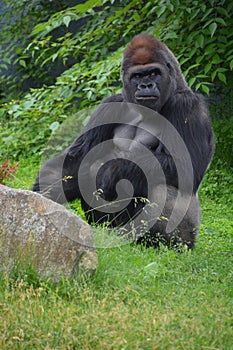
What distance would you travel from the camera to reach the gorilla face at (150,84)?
427 cm

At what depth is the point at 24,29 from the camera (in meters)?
8.82

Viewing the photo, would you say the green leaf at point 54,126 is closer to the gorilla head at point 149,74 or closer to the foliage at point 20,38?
the foliage at point 20,38

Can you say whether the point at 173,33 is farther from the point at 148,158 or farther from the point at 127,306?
the point at 127,306

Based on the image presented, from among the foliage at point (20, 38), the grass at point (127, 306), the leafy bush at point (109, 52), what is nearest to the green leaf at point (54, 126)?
the leafy bush at point (109, 52)

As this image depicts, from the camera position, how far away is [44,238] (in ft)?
10.5

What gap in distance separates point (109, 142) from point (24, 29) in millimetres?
4657

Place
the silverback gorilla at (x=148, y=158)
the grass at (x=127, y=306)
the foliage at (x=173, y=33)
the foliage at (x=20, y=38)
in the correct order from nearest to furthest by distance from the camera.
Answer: the grass at (x=127, y=306)
the silverback gorilla at (x=148, y=158)
the foliage at (x=173, y=33)
the foliage at (x=20, y=38)

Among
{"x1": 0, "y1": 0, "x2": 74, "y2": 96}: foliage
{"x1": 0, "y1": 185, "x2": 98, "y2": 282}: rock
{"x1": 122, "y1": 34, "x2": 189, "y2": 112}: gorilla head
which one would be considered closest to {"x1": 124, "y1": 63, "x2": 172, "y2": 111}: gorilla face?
{"x1": 122, "y1": 34, "x2": 189, "y2": 112}: gorilla head

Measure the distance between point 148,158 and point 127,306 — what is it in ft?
5.07

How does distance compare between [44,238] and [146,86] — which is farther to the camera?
[146,86]

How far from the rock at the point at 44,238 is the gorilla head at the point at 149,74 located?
1.28 m

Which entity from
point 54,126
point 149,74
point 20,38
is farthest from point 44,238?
point 20,38

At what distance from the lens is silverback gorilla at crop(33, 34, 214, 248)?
4.25 m

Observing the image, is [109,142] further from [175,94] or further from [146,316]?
[146,316]
